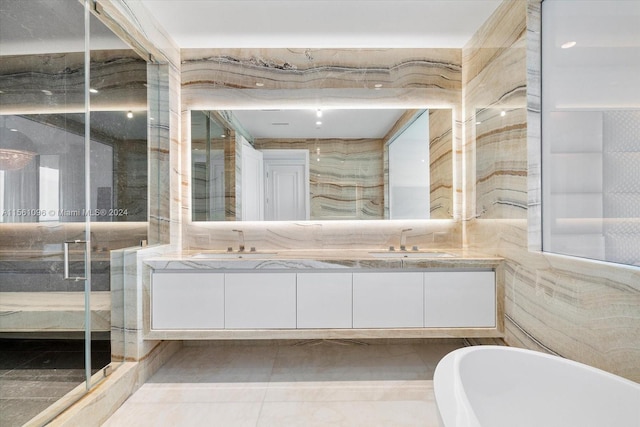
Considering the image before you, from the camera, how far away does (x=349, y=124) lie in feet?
10.3

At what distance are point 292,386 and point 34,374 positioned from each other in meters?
1.41

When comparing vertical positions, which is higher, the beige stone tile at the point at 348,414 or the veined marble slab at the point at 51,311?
the veined marble slab at the point at 51,311

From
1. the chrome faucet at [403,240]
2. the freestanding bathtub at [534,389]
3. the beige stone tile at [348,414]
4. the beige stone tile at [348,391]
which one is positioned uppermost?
the chrome faucet at [403,240]

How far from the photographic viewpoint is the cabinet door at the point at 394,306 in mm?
2404

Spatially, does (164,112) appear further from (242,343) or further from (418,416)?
(418,416)

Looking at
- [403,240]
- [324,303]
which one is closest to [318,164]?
[403,240]

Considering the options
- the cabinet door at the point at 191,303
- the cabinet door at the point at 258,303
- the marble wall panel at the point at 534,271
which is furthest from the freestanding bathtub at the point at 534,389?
the cabinet door at the point at 191,303

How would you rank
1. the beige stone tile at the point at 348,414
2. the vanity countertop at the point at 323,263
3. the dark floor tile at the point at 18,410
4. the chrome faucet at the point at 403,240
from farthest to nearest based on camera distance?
the chrome faucet at the point at 403,240 < the vanity countertop at the point at 323,263 < the beige stone tile at the point at 348,414 < the dark floor tile at the point at 18,410

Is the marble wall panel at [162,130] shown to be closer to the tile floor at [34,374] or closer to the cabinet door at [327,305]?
the tile floor at [34,374]

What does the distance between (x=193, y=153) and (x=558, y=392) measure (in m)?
2.94

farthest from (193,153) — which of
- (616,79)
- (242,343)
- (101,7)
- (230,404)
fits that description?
(616,79)

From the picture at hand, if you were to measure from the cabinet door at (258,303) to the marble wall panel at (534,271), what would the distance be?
1443mm

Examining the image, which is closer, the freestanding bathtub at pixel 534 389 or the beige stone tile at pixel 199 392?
the freestanding bathtub at pixel 534 389

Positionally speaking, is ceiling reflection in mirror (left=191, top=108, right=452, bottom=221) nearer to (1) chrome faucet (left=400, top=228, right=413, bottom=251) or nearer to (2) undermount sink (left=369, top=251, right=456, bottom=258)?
(1) chrome faucet (left=400, top=228, right=413, bottom=251)
